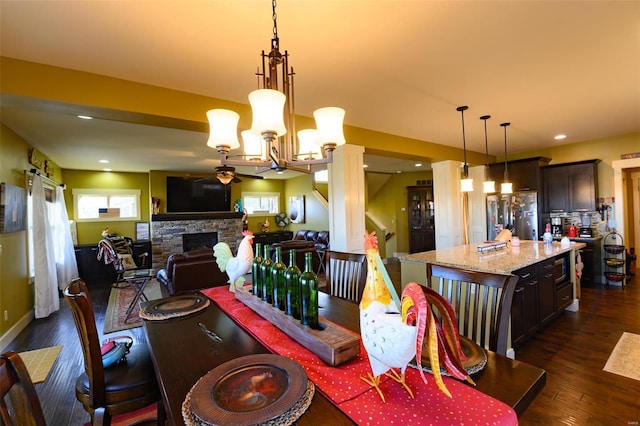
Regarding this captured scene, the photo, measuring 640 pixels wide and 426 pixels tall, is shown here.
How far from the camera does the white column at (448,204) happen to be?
523 cm

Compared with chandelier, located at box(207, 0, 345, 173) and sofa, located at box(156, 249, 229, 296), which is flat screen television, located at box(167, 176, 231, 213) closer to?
sofa, located at box(156, 249, 229, 296)

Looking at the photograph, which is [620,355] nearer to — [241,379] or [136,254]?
[241,379]

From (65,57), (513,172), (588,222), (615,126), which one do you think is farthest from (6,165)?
(588,222)

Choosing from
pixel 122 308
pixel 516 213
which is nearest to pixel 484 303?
pixel 122 308

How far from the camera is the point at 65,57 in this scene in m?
2.08

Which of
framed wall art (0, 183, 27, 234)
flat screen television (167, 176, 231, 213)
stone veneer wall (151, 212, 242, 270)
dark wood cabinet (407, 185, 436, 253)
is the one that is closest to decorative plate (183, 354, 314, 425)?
framed wall art (0, 183, 27, 234)

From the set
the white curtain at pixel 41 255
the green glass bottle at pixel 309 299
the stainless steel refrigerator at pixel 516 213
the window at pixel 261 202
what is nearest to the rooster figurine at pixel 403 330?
the green glass bottle at pixel 309 299

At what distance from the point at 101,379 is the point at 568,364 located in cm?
343

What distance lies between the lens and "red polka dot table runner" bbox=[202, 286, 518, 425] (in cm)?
78

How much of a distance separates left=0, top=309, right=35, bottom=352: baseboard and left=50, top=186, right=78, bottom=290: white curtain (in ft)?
4.54

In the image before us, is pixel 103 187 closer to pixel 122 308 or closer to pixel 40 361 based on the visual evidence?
pixel 122 308

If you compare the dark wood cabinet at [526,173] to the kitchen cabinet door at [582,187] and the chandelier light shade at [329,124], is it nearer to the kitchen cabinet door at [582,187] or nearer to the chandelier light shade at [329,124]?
the kitchen cabinet door at [582,187]

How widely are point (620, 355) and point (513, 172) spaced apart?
387 centimetres

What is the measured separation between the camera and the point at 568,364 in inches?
97.5
